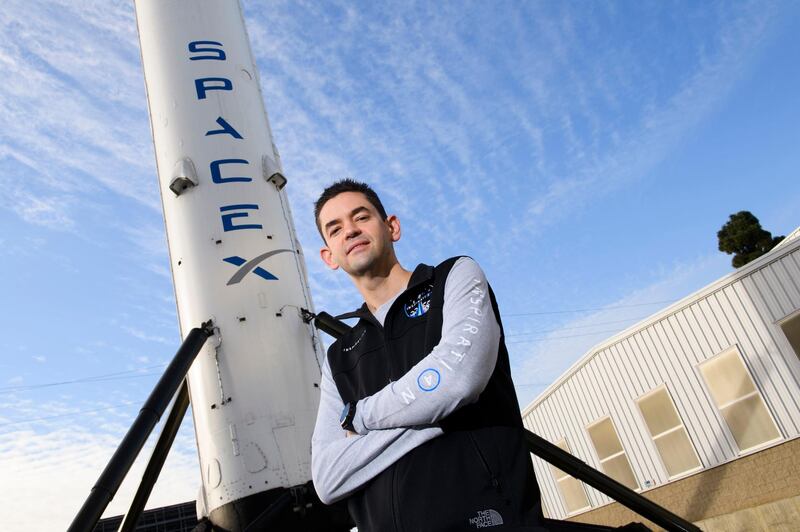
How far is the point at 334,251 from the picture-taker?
96.7 inches

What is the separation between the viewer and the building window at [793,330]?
10469 mm

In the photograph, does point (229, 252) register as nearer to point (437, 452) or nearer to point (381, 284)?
point (381, 284)

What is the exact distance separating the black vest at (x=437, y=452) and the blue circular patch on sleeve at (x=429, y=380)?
138 millimetres

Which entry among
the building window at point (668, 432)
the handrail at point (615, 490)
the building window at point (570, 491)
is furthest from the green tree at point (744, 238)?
the handrail at point (615, 490)

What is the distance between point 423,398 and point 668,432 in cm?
1228

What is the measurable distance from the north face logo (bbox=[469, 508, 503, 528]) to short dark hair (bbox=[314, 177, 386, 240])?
1252mm

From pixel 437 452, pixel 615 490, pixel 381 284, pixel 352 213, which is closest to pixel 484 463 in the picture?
pixel 437 452

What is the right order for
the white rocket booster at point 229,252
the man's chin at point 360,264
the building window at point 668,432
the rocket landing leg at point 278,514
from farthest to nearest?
the building window at point 668,432 → the white rocket booster at point 229,252 → the rocket landing leg at point 278,514 → the man's chin at point 360,264

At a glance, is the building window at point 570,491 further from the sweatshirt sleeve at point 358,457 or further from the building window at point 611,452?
the sweatshirt sleeve at point 358,457

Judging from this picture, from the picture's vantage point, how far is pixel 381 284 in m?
2.44

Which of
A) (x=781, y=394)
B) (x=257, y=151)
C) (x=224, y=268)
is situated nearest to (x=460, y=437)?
(x=224, y=268)

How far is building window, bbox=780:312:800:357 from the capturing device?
10469 mm

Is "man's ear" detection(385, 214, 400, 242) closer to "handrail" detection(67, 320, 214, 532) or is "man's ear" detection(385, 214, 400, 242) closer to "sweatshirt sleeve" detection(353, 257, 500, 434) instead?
"sweatshirt sleeve" detection(353, 257, 500, 434)

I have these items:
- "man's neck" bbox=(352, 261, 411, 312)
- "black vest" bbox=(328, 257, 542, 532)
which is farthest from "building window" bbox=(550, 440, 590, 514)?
"black vest" bbox=(328, 257, 542, 532)
